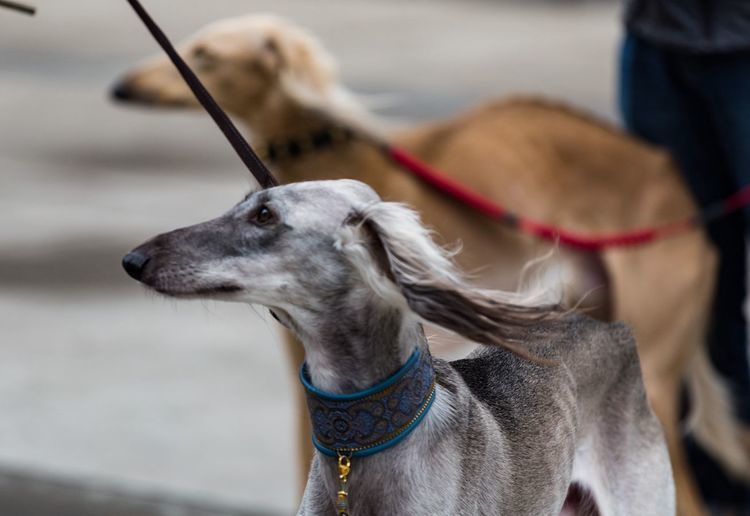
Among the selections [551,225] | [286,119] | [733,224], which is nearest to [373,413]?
[286,119]

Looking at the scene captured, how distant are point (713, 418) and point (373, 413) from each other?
278 centimetres

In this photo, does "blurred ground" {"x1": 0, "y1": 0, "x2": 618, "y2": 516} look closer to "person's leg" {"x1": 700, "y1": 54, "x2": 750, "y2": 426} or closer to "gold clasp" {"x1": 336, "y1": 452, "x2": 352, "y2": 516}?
"gold clasp" {"x1": 336, "y1": 452, "x2": 352, "y2": 516}

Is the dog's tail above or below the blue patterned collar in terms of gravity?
below

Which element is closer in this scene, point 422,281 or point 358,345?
point 422,281

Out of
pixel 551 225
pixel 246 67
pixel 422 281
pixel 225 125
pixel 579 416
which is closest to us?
pixel 422 281

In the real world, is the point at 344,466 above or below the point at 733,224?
above

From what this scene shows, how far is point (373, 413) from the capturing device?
2.49 m

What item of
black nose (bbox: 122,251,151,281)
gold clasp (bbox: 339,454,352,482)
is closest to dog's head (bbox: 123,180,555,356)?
black nose (bbox: 122,251,151,281)

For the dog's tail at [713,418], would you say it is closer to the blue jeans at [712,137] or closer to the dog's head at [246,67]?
the blue jeans at [712,137]

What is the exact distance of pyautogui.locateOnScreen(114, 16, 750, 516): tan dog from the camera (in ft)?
15.9

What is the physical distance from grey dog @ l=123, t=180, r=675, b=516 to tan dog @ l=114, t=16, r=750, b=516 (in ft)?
6.46

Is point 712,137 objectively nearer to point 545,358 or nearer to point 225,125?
point 545,358

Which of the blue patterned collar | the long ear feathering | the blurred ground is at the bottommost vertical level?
the blurred ground

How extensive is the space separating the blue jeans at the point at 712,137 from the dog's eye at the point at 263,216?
2.65 meters
